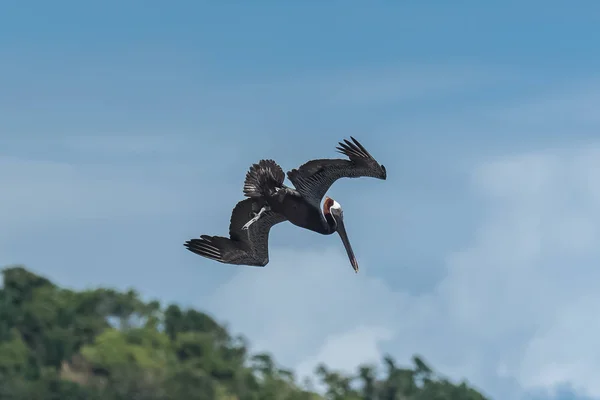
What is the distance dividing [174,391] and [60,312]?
16634 millimetres

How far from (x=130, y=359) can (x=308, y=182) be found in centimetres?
7932

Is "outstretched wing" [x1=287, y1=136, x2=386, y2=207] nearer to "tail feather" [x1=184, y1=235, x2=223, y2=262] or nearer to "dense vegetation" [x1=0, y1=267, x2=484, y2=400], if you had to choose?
"tail feather" [x1=184, y1=235, x2=223, y2=262]

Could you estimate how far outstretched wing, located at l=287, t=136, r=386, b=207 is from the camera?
1093 inches

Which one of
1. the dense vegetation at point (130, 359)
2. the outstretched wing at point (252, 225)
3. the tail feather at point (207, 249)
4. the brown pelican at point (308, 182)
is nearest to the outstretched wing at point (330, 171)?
the brown pelican at point (308, 182)

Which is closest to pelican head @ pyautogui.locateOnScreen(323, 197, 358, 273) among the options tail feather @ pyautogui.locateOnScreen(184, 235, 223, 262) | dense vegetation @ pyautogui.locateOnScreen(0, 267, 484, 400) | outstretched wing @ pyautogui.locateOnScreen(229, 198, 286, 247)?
outstretched wing @ pyautogui.locateOnScreen(229, 198, 286, 247)

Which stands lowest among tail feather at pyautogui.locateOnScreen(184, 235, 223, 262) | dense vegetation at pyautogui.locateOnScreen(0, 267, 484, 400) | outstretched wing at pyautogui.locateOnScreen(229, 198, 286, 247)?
tail feather at pyautogui.locateOnScreen(184, 235, 223, 262)

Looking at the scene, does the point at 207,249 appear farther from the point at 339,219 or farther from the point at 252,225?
the point at 339,219

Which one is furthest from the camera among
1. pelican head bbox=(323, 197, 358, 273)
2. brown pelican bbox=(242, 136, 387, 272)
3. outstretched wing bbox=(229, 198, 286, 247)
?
outstretched wing bbox=(229, 198, 286, 247)

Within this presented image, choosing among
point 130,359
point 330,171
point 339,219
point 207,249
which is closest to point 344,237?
point 339,219

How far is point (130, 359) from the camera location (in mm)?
104500

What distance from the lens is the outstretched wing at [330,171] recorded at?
27.8m

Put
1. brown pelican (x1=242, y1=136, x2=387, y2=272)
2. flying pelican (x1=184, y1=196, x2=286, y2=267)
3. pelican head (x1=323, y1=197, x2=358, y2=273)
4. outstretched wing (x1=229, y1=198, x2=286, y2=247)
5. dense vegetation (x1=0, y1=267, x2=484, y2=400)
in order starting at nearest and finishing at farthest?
brown pelican (x1=242, y1=136, x2=387, y2=272) → pelican head (x1=323, y1=197, x2=358, y2=273) → outstretched wing (x1=229, y1=198, x2=286, y2=247) → flying pelican (x1=184, y1=196, x2=286, y2=267) → dense vegetation (x1=0, y1=267, x2=484, y2=400)

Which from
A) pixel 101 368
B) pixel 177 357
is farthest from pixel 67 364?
pixel 177 357

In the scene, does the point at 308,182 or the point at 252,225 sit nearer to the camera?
the point at 308,182
